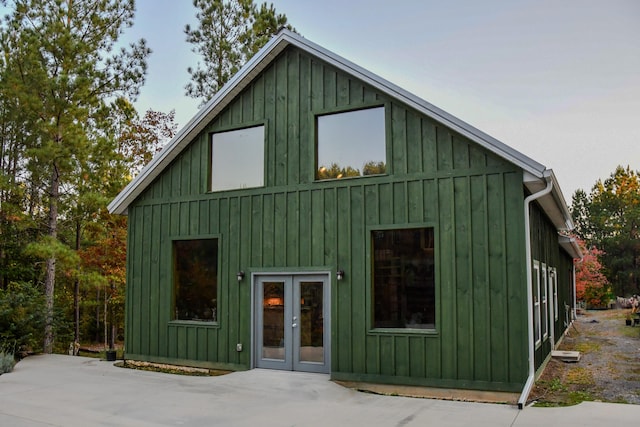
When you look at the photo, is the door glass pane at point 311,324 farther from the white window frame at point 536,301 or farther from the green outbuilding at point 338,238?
the white window frame at point 536,301

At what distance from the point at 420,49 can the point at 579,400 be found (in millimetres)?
9745

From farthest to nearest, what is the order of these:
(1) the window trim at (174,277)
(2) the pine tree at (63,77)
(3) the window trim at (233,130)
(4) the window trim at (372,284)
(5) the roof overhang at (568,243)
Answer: (5) the roof overhang at (568,243) < (2) the pine tree at (63,77) < (1) the window trim at (174,277) < (3) the window trim at (233,130) < (4) the window trim at (372,284)

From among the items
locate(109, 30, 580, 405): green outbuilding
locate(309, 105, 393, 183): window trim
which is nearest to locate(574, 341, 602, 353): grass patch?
locate(109, 30, 580, 405): green outbuilding

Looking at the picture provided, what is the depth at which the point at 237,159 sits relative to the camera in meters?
10.6

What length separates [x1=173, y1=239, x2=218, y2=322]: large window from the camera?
1051 cm

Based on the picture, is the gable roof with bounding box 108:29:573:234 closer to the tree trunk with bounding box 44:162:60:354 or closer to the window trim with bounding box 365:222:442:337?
the window trim with bounding box 365:222:442:337

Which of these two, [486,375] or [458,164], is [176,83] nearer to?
[458,164]

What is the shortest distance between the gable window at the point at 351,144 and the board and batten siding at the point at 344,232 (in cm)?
16

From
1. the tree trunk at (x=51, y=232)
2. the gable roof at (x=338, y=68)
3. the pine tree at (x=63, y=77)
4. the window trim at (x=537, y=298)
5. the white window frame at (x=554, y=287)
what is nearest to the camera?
the gable roof at (x=338, y=68)

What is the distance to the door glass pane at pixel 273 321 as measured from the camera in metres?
9.66

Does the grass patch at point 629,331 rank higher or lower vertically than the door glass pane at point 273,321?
lower

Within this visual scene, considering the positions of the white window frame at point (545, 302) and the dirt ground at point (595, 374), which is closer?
the dirt ground at point (595, 374)

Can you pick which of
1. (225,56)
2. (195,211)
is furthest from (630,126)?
(195,211)

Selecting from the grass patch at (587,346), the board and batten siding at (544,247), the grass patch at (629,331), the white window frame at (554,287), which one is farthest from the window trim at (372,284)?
the grass patch at (629,331)
